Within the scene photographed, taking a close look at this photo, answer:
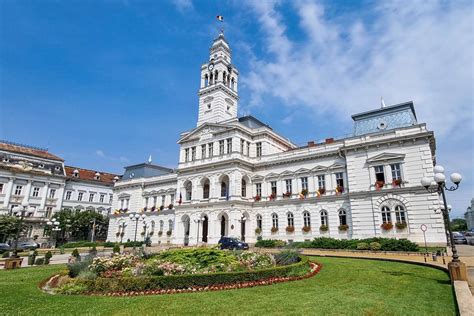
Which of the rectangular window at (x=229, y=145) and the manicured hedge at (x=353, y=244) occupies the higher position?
the rectangular window at (x=229, y=145)

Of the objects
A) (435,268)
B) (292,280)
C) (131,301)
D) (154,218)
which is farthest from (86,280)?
(154,218)

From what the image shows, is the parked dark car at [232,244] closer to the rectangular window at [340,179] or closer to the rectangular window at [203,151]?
the rectangular window at [340,179]

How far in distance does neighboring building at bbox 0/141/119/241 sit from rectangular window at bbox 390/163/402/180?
185 feet

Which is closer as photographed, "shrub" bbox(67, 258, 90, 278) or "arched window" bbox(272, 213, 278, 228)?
"shrub" bbox(67, 258, 90, 278)

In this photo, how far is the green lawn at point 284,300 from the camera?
8266 mm

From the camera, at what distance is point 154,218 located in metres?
52.0

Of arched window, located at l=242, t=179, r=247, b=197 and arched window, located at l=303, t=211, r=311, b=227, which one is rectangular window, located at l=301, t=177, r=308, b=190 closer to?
arched window, located at l=303, t=211, r=311, b=227

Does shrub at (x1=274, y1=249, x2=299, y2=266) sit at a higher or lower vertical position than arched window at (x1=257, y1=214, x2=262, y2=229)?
lower

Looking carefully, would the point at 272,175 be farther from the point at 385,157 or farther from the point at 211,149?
the point at 385,157

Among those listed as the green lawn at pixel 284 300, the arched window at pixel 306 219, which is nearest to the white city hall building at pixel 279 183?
the arched window at pixel 306 219

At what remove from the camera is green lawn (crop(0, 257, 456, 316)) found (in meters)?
8.27

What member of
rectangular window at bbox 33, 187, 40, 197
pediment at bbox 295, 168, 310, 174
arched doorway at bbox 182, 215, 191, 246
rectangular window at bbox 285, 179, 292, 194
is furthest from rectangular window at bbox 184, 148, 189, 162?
rectangular window at bbox 33, 187, 40, 197

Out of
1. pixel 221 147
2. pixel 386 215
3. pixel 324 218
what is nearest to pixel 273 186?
pixel 324 218

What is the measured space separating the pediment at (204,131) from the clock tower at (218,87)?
2.67 metres
